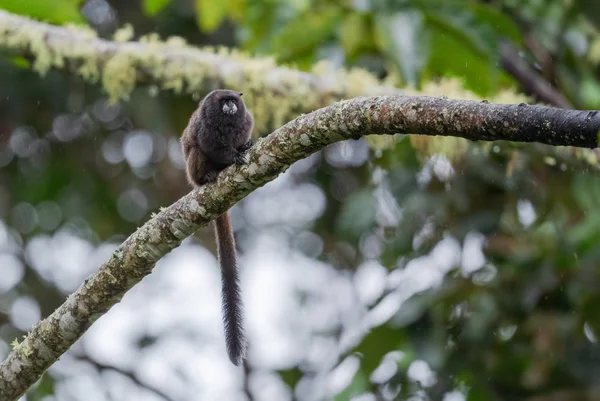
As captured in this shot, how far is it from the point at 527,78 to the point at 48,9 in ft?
10.4

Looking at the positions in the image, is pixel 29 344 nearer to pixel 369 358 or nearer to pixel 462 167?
pixel 369 358

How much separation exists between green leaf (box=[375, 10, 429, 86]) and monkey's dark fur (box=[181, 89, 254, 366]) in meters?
1.23

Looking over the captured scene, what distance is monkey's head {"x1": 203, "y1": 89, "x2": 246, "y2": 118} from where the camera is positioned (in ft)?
11.5

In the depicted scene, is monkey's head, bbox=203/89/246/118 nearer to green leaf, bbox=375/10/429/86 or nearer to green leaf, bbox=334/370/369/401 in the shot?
green leaf, bbox=375/10/429/86

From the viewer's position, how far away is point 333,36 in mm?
5023

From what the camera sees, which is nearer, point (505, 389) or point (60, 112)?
point (505, 389)

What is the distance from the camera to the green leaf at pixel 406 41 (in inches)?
179

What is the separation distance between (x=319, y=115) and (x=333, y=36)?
7.66 ft

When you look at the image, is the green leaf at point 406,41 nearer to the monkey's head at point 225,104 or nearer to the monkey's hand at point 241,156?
the monkey's head at point 225,104

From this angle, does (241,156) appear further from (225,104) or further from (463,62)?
(463,62)

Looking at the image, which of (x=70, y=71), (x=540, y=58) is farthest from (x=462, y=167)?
(x=70, y=71)

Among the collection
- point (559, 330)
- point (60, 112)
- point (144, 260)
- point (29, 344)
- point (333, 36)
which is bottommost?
point (559, 330)

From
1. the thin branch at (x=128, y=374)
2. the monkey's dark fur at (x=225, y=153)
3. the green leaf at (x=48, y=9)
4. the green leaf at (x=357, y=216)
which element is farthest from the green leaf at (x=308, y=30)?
the thin branch at (x=128, y=374)

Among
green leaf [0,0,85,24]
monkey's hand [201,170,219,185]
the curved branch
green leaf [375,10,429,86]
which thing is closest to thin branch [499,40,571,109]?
green leaf [375,10,429,86]
